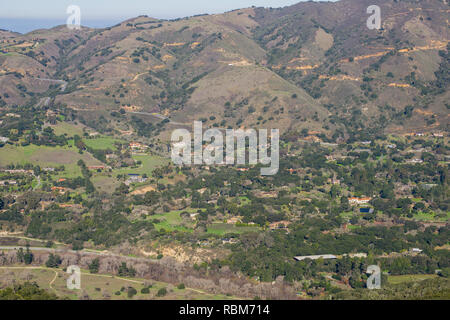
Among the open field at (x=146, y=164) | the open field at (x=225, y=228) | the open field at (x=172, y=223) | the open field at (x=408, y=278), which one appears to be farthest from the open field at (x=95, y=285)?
the open field at (x=146, y=164)

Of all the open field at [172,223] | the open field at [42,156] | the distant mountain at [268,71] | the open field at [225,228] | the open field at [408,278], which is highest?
the distant mountain at [268,71]

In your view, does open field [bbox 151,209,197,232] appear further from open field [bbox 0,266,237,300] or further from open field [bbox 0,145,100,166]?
open field [bbox 0,145,100,166]

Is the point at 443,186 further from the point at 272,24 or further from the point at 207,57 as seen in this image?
the point at 272,24

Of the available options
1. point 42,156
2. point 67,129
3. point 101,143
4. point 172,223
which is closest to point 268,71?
point 101,143

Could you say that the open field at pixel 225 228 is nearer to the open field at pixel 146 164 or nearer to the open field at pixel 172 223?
the open field at pixel 172 223

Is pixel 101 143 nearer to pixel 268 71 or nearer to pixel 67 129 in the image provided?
pixel 67 129

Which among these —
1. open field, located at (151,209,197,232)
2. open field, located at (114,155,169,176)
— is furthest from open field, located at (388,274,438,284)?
open field, located at (114,155,169,176)

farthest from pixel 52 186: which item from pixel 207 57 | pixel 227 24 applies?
pixel 227 24
